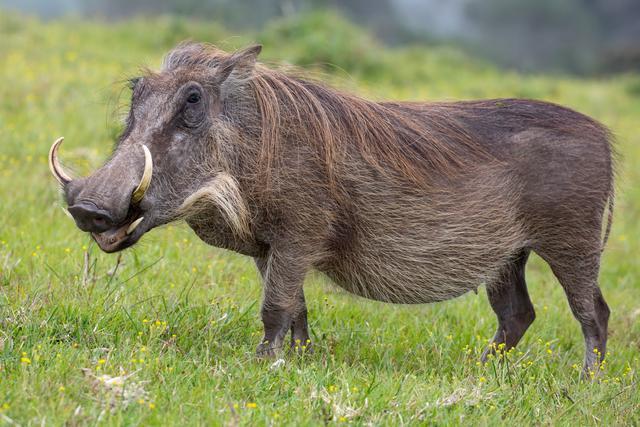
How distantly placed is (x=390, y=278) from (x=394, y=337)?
410mm

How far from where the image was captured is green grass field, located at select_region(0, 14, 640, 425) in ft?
9.95

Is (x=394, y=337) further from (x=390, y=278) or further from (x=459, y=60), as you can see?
(x=459, y=60)

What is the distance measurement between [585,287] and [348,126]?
1.39m

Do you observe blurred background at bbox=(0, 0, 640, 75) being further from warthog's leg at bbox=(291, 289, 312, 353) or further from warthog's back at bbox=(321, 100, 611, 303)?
warthog's leg at bbox=(291, 289, 312, 353)

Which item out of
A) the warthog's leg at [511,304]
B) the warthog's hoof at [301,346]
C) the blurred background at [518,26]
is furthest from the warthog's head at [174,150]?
the blurred background at [518,26]

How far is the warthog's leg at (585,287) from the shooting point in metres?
4.23

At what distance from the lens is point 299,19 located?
12.1m

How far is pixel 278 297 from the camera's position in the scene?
3.67 m

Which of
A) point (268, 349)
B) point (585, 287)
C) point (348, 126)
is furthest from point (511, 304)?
point (268, 349)

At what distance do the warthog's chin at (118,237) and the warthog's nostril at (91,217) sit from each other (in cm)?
10

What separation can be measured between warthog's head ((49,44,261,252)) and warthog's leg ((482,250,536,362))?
1.53 m

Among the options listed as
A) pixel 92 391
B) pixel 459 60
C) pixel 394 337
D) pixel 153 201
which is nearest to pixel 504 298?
pixel 394 337

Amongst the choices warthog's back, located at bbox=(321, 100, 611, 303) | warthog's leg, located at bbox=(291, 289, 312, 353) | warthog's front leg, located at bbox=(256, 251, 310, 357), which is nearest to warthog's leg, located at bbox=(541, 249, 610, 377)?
warthog's back, located at bbox=(321, 100, 611, 303)

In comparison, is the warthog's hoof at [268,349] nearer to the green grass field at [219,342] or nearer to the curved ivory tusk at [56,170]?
the green grass field at [219,342]
